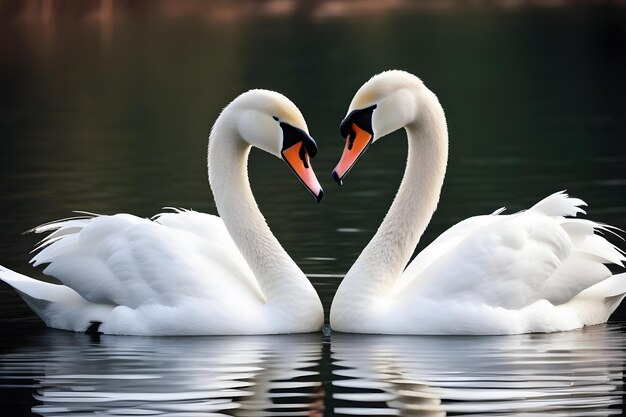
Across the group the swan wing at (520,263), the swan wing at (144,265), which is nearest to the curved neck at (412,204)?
the swan wing at (520,263)

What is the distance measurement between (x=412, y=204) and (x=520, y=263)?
104 cm

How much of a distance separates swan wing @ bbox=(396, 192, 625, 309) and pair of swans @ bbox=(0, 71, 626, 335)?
1 centimetres

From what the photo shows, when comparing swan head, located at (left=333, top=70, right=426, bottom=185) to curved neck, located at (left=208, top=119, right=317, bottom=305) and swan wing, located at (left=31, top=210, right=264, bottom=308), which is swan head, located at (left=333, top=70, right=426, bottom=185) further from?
swan wing, located at (left=31, top=210, right=264, bottom=308)

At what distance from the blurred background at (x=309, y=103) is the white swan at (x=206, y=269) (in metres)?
0.94

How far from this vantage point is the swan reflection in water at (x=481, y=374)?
10039 millimetres

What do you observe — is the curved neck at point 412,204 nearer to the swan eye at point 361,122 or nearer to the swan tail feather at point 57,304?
the swan eye at point 361,122

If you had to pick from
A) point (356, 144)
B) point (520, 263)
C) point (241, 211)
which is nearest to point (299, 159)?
point (356, 144)

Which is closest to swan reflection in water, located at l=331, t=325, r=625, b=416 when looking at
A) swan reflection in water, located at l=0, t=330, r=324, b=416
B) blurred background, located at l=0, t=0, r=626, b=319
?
swan reflection in water, located at l=0, t=330, r=324, b=416

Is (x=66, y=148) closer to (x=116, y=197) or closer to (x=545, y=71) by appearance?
(x=116, y=197)

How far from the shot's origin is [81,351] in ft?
39.7

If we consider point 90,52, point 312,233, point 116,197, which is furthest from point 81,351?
point 90,52

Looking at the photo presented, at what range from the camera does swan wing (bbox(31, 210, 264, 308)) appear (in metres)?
12.5

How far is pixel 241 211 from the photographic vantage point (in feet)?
42.9

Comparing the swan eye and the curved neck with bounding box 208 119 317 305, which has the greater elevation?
the swan eye
